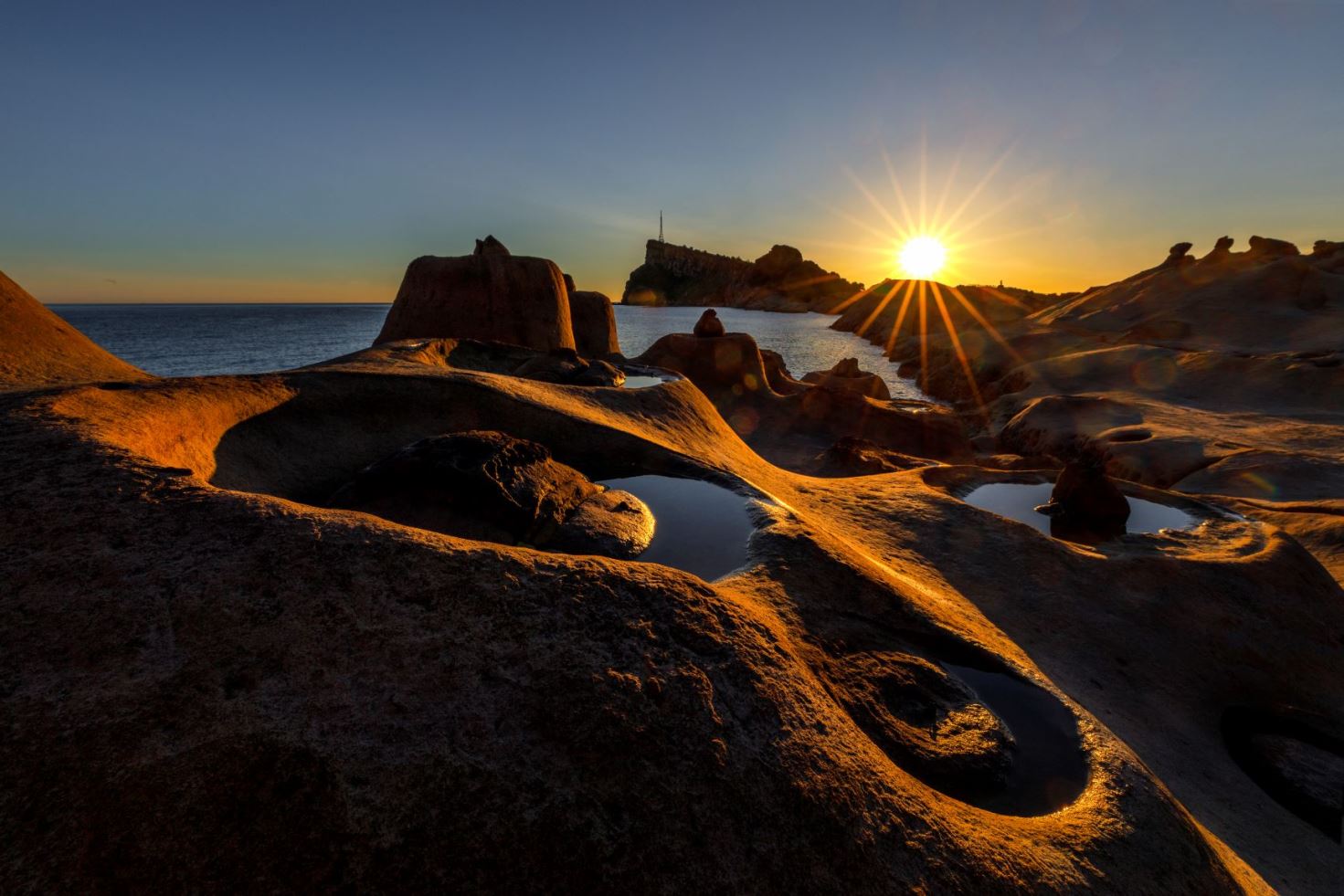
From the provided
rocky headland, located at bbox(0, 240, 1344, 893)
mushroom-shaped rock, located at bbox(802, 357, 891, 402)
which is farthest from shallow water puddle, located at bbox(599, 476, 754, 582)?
mushroom-shaped rock, located at bbox(802, 357, 891, 402)

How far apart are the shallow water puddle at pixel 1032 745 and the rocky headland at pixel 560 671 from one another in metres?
0.03

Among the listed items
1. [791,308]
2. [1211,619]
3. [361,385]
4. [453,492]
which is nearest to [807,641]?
[453,492]

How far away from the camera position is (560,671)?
274 cm

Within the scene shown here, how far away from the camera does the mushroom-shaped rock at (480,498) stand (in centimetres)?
522

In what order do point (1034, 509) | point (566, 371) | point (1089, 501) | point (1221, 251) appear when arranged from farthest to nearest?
point (1221, 251) → point (566, 371) → point (1034, 509) → point (1089, 501)

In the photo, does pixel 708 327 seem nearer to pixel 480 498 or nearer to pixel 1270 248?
pixel 480 498

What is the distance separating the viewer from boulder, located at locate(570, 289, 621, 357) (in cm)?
2347

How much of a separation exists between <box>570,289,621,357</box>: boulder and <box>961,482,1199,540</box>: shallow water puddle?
51.6 ft

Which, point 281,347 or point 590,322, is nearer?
point 590,322

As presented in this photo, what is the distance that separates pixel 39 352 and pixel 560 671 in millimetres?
8749

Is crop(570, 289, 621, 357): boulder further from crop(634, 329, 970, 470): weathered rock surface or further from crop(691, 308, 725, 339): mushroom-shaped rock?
crop(691, 308, 725, 339): mushroom-shaped rock

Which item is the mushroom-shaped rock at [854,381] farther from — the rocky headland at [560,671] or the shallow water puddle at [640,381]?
the rocky headland at [560,671]

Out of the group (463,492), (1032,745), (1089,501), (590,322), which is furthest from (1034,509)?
(590,322)

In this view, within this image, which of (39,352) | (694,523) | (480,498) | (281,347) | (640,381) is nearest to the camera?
(480,498)
